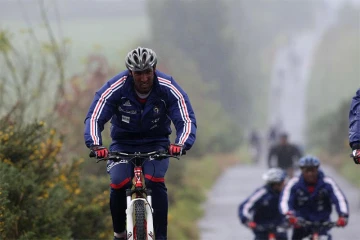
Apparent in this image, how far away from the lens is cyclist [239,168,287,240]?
13.8m

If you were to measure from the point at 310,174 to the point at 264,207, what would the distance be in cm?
185

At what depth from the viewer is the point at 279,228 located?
45.2 feet

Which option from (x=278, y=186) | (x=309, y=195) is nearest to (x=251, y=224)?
(x=278, y=186)

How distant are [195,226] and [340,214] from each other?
1094 cm

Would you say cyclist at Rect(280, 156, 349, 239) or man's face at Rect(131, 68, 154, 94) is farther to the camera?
cyclist at Rect(280, 156, 349, 239)

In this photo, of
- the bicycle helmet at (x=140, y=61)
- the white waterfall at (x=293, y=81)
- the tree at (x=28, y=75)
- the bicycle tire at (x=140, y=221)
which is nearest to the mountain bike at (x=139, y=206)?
the bicycle tire at (x=140, y=221)

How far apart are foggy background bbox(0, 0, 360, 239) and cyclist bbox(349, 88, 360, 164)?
3.44 m

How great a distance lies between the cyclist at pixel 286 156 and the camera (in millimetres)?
23547

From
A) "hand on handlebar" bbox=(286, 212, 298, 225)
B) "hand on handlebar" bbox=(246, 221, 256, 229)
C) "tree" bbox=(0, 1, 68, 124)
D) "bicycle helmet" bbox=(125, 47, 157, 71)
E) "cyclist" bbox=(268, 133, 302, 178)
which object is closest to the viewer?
"bicycle helmet" bbox=(125, 47, 157, 71)

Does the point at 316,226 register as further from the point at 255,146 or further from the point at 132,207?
the point at 255,146

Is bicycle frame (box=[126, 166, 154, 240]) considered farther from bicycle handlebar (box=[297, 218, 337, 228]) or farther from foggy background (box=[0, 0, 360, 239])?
bicycle handlebar (box=[297, 218, 337, 228])

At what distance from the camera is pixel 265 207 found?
1405 cm

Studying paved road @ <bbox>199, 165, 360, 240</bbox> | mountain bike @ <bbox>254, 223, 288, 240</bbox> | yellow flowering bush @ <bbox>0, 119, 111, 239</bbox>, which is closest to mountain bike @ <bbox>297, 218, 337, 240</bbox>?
mountain bike @ <bbox>254, 223, 288, 240</bbox>

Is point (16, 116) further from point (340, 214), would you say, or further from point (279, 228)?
point (340, 214)
